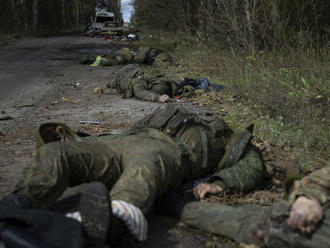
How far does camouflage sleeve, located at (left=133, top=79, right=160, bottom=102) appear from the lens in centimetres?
636

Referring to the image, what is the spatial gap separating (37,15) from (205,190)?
41.9 m

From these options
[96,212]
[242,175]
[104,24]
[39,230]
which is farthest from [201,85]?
[104,24]

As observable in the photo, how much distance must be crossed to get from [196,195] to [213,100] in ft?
11.7

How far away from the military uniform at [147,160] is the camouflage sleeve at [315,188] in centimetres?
73

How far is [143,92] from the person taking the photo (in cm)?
649

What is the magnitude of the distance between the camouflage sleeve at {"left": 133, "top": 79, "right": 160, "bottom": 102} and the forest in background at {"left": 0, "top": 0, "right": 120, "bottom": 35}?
24095 millimetres

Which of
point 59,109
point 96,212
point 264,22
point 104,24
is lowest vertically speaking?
point 59,109

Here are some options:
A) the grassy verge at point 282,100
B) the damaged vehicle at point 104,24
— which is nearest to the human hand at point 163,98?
the grassy verge at point 282,100

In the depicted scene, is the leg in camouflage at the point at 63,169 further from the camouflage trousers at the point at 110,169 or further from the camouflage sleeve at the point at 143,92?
the camouflage sleeve at the point at 143,92

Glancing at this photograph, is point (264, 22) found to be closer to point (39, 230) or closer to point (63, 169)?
point (63, 169)

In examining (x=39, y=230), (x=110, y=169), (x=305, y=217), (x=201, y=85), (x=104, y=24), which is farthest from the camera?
(x=104, y=24)

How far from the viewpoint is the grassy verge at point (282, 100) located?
3.87m

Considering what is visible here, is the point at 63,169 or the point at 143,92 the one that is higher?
the point at 63,169

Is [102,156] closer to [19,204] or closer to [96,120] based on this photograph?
[19,204]
